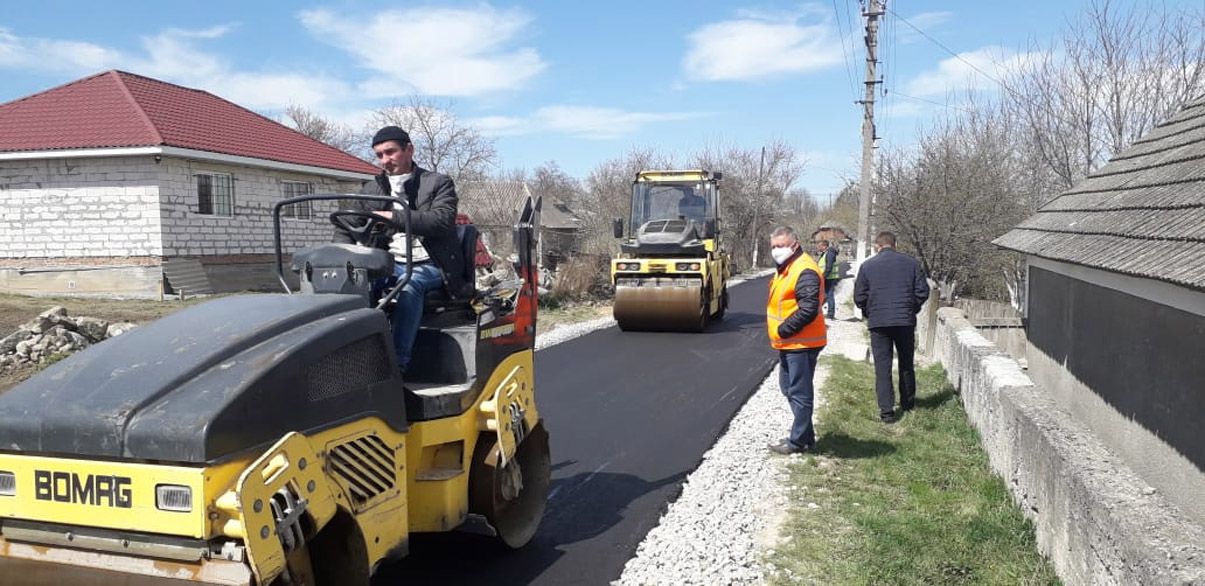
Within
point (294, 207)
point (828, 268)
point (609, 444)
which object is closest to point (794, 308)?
point (609, 444)

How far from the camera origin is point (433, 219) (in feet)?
13.0

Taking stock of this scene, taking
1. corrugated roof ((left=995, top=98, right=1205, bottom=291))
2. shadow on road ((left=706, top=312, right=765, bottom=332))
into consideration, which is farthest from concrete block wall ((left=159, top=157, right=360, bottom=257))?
corrugated roof ((left=995, top=98, right=1205, bottom=291))

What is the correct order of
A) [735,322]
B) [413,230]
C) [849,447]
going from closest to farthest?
[413,230], [849,447], [735,322]

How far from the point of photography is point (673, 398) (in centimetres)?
859

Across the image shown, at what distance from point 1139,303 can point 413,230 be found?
13.6 feet

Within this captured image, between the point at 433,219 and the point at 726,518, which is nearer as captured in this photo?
the point at 433,219

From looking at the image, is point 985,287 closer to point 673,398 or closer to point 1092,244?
point 673,398

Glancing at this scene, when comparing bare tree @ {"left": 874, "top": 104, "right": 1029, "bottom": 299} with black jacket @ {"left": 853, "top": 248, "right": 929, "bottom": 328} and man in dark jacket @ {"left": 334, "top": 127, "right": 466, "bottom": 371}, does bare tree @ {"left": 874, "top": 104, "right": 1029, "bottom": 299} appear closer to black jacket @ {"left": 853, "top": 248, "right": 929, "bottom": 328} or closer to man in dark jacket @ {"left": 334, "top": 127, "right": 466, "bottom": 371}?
black jacket @ {"left": 853, "top": 248, "right": 929, "bottom": 328}

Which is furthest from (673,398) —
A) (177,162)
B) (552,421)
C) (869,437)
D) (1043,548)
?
(177,162)

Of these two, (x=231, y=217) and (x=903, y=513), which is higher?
(x=231, y=217)

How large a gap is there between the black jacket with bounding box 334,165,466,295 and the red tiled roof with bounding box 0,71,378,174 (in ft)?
46.3

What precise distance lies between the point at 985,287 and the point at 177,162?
1616 centimetres

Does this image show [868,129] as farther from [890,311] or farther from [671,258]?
[890,311]

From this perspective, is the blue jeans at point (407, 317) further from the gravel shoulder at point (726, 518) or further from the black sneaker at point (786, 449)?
the black sneaker at point (786, 449)
